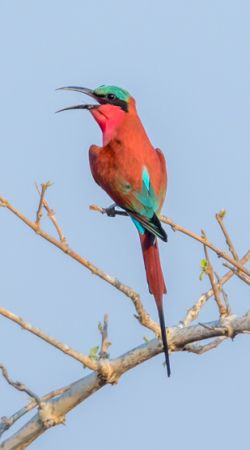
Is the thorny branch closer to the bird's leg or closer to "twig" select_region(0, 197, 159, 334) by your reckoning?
"twig" select_region(0, 197, 159, 334)

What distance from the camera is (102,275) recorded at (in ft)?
12.6

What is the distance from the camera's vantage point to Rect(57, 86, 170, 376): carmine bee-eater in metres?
4.85

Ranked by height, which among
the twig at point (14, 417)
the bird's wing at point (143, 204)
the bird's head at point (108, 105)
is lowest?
the twig at point (14, 417)

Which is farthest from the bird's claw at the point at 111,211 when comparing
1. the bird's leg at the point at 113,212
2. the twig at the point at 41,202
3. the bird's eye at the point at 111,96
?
the twig at the point at 41,202

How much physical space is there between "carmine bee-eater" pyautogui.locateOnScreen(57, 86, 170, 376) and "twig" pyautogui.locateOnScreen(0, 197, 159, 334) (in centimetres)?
51

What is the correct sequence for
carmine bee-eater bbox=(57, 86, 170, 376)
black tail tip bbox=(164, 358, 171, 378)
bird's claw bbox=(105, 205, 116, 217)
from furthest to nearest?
bird's claw bbox=(105, 205, 116, 217) < carmine bee-eater bbox=(57, 86, 170, 376) < black tail tip bbox=(164, 358, 171, 378)

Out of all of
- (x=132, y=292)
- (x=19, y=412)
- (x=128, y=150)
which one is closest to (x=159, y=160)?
(x=128, y=150)

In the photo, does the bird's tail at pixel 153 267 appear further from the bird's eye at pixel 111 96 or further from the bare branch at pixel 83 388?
the bird's eye at pixel 111 96

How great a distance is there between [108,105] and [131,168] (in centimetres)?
77

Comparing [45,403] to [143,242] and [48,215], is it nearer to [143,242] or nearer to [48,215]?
[48,215]

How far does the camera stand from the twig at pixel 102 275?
12.0 feet

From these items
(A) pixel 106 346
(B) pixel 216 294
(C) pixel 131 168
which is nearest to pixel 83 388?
(A) pixel 106 346

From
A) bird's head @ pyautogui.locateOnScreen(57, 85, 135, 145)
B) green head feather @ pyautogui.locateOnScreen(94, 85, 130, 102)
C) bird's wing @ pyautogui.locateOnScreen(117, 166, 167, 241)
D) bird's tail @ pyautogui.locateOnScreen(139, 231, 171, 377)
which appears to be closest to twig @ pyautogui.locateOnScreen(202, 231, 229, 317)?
bird's tail @ pyautogui.locateOnScreen(139, 231, 171, 377)

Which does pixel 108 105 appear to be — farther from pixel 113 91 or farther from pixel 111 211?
pixel 111 211
